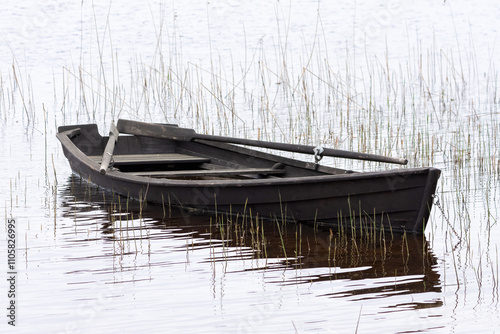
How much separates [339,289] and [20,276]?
6.53ft

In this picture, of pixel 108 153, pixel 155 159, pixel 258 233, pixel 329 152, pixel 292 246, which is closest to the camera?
pixel 292 246

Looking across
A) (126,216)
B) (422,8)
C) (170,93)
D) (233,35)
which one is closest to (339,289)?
(126,216)

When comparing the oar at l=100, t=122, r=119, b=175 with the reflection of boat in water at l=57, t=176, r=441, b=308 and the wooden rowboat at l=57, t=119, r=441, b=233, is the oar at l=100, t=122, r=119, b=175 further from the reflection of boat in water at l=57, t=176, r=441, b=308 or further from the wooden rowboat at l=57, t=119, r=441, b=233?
the reflection of boat in water at l=57, t=176, r=441, b=308

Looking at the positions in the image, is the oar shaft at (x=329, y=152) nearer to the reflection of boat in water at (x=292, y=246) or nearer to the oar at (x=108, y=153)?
the reflection of boat in water at (x=292, y=246)

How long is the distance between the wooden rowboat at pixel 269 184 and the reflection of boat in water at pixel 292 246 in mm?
110

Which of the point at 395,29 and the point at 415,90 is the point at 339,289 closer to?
the point at 415,90

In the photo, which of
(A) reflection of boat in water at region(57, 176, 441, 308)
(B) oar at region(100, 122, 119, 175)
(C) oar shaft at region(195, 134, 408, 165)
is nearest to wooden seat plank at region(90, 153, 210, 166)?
(B) oar at region(100, 122, 119, 175)

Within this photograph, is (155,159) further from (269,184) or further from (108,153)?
(269,184)

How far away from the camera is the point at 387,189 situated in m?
6.47

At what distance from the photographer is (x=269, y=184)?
22.4ft

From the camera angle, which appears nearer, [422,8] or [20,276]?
[20,276]

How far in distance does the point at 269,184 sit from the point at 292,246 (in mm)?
644

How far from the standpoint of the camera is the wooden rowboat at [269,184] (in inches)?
255

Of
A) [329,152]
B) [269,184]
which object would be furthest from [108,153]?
[329,152]
